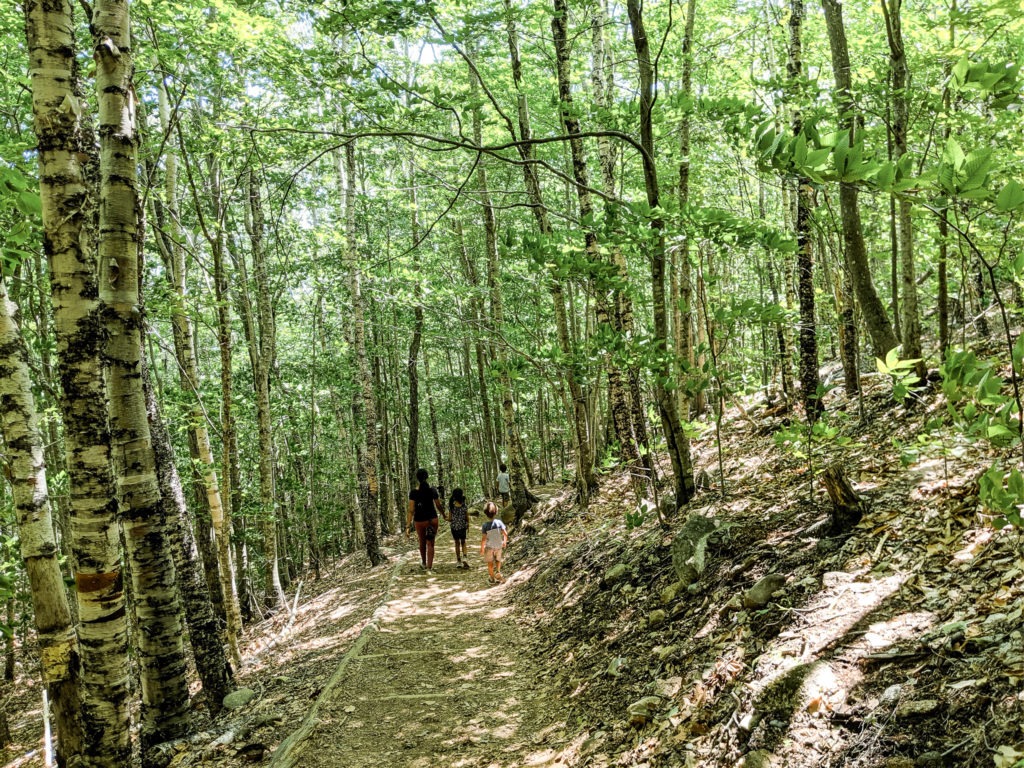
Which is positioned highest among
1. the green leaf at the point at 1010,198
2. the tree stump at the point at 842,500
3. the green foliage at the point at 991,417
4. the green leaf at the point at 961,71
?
the green leaf at the point at 961,71

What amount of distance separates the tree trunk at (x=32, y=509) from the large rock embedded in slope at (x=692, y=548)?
4781 millimetres

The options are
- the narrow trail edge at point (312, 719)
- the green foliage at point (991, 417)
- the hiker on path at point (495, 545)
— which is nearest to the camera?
the green foliage at point (991, 417)

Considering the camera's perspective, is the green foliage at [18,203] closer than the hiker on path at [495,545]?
Yes

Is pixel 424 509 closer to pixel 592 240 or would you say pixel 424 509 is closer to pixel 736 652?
pixel 592 240

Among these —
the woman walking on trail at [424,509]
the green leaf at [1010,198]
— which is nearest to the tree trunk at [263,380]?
the woman walking on trail at [424,509]

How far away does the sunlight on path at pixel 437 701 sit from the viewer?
15.0 ft

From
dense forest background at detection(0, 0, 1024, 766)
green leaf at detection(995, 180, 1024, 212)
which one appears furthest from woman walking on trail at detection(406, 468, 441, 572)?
green leaf at detection(995, 180, 1024, 212)

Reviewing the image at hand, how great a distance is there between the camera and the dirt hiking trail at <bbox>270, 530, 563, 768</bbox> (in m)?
4.57

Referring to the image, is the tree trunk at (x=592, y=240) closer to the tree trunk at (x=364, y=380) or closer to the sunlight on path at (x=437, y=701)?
the sunlight on path at (x=437, y=701)

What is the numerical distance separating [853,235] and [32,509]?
7792 millimetres

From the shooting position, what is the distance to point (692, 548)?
5230mm

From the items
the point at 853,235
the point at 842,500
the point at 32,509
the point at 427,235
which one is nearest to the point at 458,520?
the point at 427,235

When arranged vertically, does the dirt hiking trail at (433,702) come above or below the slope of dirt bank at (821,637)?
below

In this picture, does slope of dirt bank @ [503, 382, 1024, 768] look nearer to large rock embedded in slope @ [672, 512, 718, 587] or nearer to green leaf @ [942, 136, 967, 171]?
large rock embedded in slope @ [672, 512, 718, 587]
